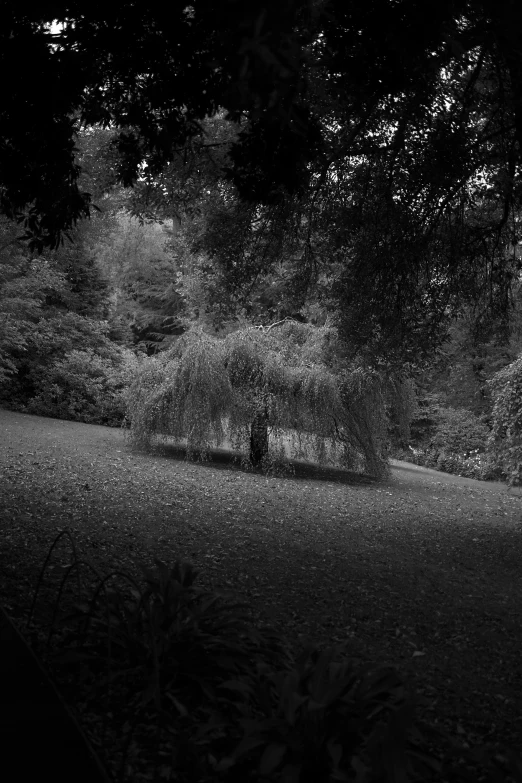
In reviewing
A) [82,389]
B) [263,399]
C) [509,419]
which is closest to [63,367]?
[82,389]

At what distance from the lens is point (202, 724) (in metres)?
2.80

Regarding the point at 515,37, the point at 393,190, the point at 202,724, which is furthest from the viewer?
the point at 393,190

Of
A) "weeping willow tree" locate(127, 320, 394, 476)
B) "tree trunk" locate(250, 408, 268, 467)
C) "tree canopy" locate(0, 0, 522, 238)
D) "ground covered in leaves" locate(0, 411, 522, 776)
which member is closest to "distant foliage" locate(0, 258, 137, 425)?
"weeping willow tree" locate(127, 320, 394, 476)

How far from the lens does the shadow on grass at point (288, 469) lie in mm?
14148

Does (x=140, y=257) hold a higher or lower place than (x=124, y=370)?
higher

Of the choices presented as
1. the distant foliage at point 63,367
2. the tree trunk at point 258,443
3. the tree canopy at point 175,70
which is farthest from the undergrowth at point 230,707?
the distant foliage at point 63,367

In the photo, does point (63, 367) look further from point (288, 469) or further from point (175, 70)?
point (175, 70)

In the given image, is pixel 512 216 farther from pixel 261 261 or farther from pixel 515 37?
pixel 515 37

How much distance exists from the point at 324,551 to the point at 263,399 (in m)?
6.78

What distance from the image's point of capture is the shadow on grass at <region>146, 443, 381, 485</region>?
1415 cm

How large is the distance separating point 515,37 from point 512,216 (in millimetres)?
3765

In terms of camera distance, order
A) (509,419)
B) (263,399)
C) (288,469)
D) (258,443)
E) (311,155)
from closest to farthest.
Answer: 1. (311,155)
2. (509,419)
3. (263,399)
4. (288,469)
5. (258,443)

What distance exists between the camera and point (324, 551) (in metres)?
7.25

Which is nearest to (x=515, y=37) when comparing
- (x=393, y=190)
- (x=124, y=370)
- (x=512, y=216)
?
(x=393, y=190)
